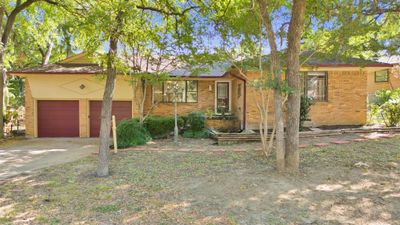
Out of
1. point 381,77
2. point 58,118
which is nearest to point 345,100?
point 58,118

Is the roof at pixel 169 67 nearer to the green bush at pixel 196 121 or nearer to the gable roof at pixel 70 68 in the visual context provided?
the gable roof at pixel 70 68

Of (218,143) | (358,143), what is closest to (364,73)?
(358,143)

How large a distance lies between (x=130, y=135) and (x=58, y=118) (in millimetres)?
5708

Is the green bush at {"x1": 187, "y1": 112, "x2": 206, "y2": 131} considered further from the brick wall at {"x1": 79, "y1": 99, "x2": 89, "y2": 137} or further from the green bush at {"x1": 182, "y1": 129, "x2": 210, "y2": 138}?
the brick wall at {"x1": 79, "y1": 99, "x2": 89, "y2": 137}

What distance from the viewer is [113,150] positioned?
960 centimetres

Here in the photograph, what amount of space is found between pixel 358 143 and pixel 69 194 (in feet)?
28.1

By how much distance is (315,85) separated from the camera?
44.9 feet

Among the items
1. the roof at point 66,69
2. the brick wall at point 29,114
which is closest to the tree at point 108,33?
the roof at point 66,69

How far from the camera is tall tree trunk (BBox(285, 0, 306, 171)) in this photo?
6.30m

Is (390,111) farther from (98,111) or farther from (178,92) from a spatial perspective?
(98,111)

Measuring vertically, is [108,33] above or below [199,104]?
above

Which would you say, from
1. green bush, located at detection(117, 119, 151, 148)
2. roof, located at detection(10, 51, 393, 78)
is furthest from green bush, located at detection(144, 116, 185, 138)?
roof, located at detection(10, 51, 393, 78)

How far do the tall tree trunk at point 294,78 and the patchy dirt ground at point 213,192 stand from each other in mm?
476

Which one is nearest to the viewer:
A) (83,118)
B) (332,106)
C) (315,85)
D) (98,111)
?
(332,106)
